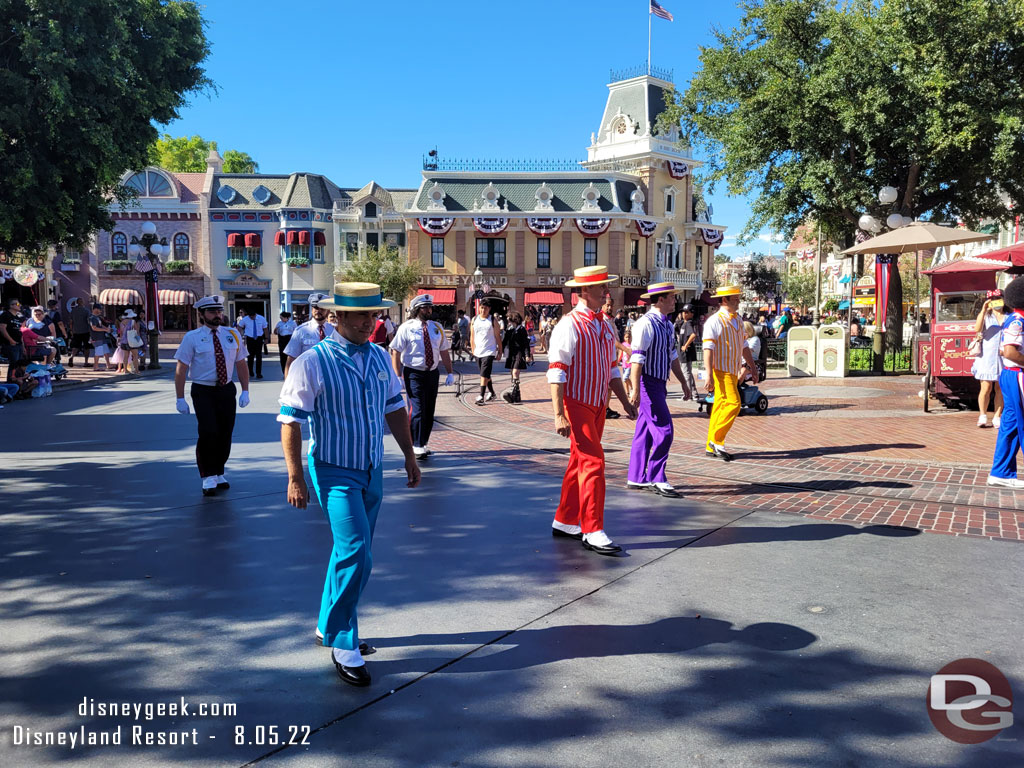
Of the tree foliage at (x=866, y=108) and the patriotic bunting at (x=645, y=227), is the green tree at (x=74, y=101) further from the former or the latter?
the patriotic bunting at (x=645, y=227)

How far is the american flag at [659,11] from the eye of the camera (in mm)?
41228

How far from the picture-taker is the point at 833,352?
16.9 metres

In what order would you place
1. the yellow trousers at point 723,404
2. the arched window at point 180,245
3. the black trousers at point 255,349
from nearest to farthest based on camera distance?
the yellow trousers at point 723,404 → the black trousers at point 255,349 → the arched window at point 180,245

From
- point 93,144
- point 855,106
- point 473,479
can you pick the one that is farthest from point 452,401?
point 855,106

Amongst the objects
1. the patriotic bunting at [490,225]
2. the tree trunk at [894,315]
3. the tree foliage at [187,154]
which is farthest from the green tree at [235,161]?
the tree trunk at [894,315]

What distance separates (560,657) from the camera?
3.56m

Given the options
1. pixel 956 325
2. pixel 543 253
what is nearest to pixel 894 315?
pixel 956 325

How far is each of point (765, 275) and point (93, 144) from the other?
44.5 meters

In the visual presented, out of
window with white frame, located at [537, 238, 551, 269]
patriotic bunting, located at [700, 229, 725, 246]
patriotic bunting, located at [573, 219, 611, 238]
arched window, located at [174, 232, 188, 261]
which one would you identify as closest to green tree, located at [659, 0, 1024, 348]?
patriotic bunting, located at [573, 219, 611, 238]

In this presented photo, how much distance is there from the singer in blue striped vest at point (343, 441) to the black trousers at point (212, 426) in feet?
11.5

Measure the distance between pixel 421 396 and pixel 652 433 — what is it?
106 inches

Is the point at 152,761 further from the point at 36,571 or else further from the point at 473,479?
the point at 473,479

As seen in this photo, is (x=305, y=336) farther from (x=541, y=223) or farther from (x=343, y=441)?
(x=541, y=223)

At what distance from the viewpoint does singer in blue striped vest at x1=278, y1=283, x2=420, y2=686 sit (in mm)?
3389
